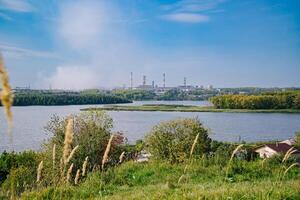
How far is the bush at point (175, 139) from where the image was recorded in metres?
22.6

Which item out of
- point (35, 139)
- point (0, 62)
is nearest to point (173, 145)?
point (0, 62)

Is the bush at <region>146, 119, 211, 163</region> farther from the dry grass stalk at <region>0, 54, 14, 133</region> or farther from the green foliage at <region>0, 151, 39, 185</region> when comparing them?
the dry grass stalk at <region>0, 54, 14, 133</region>

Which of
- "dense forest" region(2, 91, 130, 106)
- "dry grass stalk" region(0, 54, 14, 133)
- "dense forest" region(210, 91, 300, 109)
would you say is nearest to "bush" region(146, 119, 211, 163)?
"dry grass stalk" region(0, 54, 14, 133)

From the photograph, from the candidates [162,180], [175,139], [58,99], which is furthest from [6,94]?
[58,99]

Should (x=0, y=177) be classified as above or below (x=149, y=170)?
below

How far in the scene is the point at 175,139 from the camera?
2403 centimetres

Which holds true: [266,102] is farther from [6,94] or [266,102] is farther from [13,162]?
[6,94]

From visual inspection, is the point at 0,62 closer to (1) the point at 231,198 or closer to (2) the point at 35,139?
(1) the point at 231,198

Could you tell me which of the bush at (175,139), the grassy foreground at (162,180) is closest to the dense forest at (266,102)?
the bush at (175,139)

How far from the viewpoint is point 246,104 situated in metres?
114

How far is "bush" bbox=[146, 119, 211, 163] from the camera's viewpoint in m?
22.6

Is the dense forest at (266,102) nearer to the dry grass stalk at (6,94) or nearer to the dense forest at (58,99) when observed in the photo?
the dense forest at (58,99)

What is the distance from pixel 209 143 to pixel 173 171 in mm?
15089

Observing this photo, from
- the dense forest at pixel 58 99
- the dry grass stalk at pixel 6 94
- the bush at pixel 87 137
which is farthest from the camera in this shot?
the dense forest at pixel 58 99
